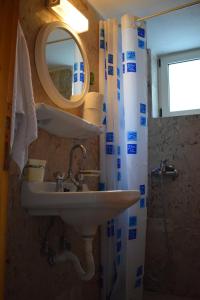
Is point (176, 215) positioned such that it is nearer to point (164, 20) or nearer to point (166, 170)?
point (166, 170)

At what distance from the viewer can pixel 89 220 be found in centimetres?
122

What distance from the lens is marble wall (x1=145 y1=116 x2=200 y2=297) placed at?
2172mm

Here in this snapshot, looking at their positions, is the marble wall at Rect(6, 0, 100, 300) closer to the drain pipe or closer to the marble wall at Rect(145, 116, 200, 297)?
the drain pipe

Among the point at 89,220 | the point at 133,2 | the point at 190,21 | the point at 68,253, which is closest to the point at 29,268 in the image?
the point at 68,253

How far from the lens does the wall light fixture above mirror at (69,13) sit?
61.8 inches

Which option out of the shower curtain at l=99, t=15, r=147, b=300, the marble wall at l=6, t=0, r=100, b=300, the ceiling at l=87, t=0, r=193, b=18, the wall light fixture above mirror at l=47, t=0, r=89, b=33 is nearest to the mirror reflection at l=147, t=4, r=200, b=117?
the ceiling at l=87, t=0, r=193, b=18

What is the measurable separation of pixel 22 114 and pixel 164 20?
1.57m

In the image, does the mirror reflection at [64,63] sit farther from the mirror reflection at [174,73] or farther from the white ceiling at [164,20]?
the mirror reflection at [174,73]

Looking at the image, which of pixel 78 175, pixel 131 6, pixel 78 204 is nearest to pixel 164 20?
pixel 131 6

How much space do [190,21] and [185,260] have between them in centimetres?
183

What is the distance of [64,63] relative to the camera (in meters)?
1.68

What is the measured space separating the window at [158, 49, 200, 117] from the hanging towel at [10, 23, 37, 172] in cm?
169

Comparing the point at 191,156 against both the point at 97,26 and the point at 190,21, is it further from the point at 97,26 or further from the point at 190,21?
the point at 97,26

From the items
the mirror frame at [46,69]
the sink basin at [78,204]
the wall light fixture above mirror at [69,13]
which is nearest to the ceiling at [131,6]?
the wall light fixture above mirror at [69,13]
